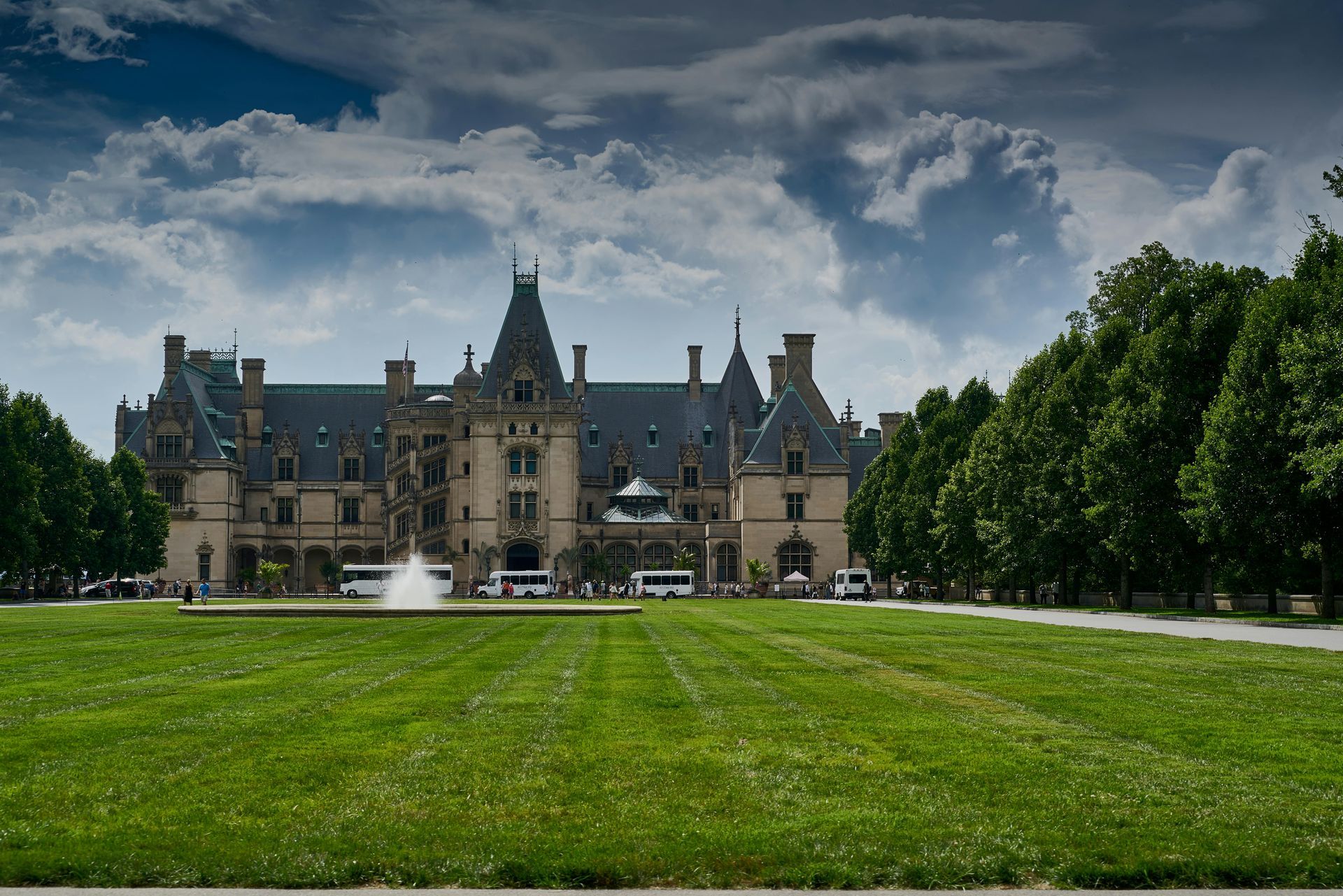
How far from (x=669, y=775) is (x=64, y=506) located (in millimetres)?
71854

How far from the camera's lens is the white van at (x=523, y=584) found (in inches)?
3770

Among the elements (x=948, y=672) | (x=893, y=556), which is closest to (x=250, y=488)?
(x=893, y=556)

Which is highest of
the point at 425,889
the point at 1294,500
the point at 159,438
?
the point at 159,438

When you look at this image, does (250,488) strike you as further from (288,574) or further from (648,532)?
(648,532)

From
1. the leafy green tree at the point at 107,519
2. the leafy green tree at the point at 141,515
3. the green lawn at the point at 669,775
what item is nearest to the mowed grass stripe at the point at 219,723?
the green lawn at the point at 669,775

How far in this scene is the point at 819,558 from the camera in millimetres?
109000

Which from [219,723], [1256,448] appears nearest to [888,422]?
[1256,448]

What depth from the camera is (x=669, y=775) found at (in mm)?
12219

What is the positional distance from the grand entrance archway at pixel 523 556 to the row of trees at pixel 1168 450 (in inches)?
1396

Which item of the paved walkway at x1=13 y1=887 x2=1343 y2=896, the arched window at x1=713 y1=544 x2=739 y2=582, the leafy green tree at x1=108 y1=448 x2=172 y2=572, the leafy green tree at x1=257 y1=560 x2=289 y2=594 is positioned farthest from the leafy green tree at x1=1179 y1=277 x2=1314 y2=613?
the leafy green tree at x1=257 y1=560 x2=289 y2=594

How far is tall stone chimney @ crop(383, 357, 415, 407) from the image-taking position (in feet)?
394

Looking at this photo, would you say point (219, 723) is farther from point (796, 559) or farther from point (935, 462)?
point (796, 559)

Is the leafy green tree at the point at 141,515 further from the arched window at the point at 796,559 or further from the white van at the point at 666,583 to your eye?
the arched window at the point at 796,559

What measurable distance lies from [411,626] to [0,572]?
59263mm
